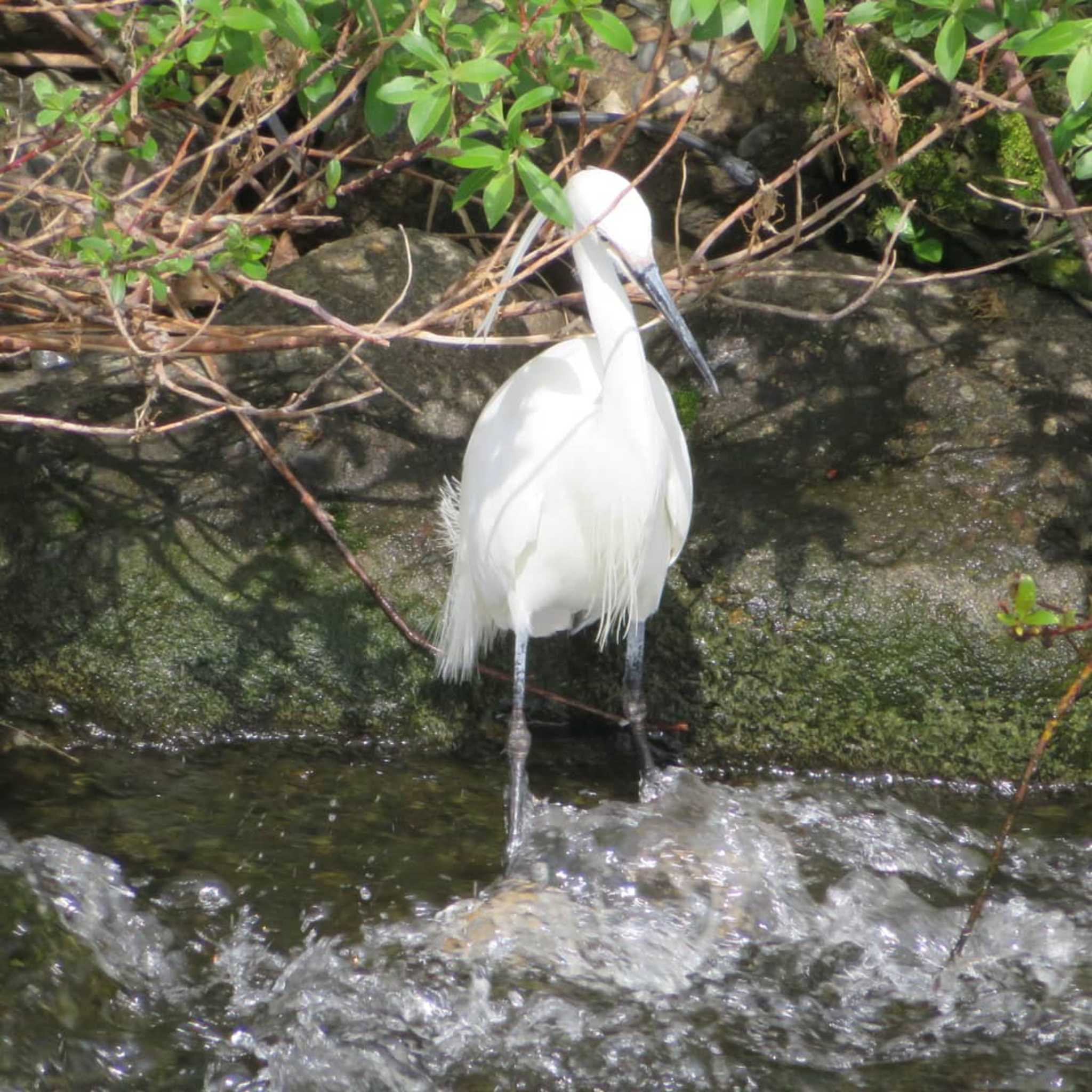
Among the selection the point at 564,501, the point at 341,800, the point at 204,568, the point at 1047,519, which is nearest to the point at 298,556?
the point at 204,568

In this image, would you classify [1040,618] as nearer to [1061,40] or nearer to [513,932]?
[1061,40]

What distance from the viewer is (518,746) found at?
302cm

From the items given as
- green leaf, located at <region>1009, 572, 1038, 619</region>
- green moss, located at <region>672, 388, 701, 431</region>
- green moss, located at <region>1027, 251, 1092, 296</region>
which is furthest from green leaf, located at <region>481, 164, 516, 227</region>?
green moss, located at <region>1027, 251, 1092, 296</region>

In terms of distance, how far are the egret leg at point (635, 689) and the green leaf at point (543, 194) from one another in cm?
124

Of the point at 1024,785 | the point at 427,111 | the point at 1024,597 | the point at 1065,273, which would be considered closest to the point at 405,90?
the point at 427,111

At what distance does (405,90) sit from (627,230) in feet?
1.97

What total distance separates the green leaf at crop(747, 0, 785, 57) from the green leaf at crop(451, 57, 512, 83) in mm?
358

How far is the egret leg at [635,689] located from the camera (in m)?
3.14

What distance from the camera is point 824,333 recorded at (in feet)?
12.2

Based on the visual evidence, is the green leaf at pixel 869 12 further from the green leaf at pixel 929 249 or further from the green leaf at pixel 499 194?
the green leaf at pixel 929 249

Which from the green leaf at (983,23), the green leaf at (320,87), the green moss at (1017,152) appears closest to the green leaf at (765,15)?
the green leaf at (983,23)

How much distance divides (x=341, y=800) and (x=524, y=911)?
Result: 1.91ft

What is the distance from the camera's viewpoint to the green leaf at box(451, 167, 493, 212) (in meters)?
2.25

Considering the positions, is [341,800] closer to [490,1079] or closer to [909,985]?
[490,1079]
